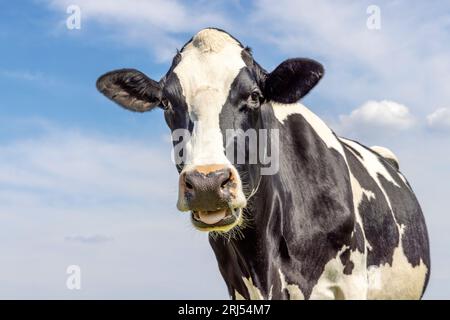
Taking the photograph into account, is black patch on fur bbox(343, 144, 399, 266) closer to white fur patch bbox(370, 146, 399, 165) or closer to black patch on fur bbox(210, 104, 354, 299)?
black patch on fur bbox(210, 104, 354, 299)

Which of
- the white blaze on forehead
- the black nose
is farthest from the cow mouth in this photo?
the white blaze on forehead

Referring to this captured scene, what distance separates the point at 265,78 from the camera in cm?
788

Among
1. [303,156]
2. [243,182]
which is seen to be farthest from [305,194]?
[243,182]

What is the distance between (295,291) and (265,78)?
243 centimetres

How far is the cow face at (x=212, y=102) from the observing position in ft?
21.0

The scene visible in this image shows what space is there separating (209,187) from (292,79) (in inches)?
86.8

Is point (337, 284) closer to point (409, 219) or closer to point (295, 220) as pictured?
point (295, 220)

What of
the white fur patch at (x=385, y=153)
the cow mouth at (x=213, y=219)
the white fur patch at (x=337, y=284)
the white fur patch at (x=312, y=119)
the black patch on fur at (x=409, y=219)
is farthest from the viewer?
the white fur patch at (x=385, y=153)

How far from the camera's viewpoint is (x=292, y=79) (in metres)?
7.93

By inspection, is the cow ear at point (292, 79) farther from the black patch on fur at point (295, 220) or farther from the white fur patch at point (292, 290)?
the white fur patch at point (292, 290)

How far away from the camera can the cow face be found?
639 centimetres

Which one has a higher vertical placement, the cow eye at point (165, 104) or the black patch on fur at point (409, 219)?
the cow eye at point (165, 104)

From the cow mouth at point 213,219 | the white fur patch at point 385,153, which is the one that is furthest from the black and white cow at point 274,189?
the white fur patch at point 385,153
